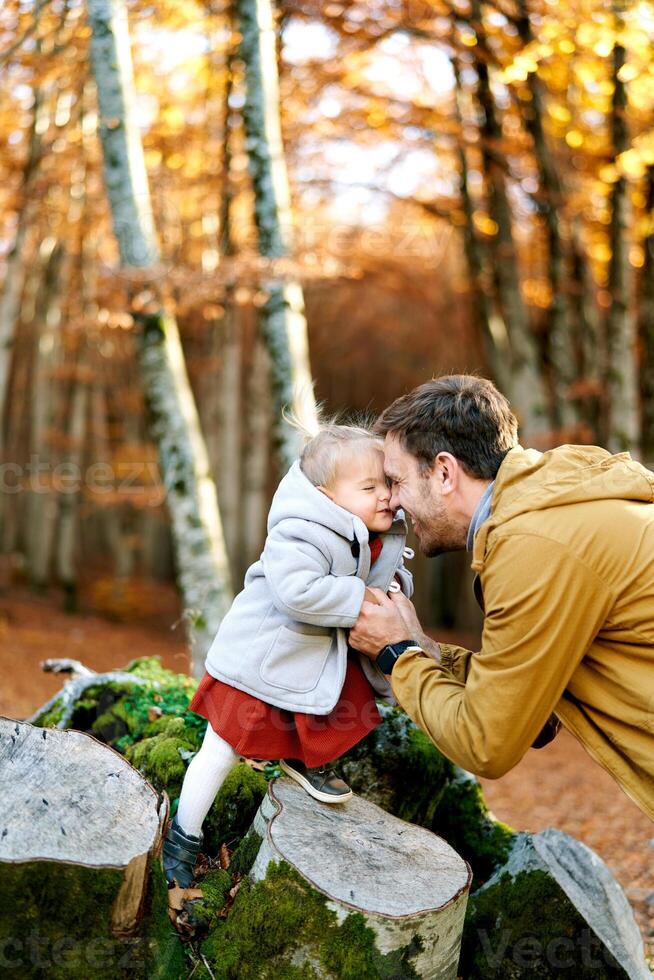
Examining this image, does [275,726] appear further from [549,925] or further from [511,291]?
[511,291]

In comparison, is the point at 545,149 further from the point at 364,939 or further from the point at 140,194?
the point at 364,939

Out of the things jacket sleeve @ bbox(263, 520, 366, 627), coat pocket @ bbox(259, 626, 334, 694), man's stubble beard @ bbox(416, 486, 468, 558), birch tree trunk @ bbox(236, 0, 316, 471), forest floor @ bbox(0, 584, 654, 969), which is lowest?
forest floor @ bbox(0, 584, 654, 969)

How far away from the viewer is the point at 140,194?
6.01 metres

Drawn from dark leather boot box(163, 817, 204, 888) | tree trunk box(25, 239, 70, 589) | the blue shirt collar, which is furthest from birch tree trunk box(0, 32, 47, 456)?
the blue shirt collar

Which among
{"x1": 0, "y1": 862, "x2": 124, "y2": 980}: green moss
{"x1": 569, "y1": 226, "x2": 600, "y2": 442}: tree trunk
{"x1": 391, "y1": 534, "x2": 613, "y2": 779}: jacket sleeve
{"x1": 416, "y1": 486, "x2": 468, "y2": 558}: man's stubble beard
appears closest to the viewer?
{"x1": 0, "y1": 862, "x2": 124, "y2": 980}: green moss

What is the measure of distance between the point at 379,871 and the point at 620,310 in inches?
279

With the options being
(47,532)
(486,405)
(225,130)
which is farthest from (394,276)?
(486,405)

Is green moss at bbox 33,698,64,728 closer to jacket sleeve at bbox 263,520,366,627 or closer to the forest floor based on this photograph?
the forest floor

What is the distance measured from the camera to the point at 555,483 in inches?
98.7

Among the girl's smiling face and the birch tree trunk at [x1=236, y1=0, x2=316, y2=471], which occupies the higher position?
the birch tree trunk at [x1=236, y1=0, x2=316, y2=471]

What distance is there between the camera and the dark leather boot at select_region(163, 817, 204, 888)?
290 centimetres

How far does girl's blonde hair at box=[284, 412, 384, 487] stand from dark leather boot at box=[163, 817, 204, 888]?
50.9 inches

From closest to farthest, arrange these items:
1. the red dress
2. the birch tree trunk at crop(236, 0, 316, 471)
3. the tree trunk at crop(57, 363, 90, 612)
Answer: the red dress < the birch tree trunk at crop(236, 0, 316, 471) < the tree trunk at crop(57, 363, 90, 612)

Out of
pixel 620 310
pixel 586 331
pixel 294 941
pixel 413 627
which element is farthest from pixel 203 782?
pixel 586 331
